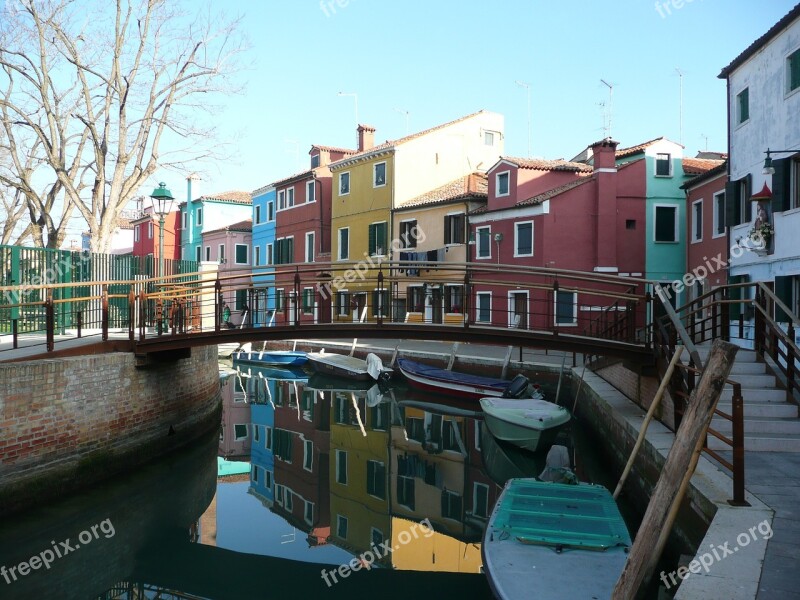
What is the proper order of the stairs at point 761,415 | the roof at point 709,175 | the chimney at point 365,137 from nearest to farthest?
1. the stairs at point 761,415
2. the roof at point 709,175
3. the chimney at point 365,137

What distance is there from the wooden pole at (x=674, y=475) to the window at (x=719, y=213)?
1661cm

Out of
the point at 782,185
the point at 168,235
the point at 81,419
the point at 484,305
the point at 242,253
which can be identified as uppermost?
the point at 168,235

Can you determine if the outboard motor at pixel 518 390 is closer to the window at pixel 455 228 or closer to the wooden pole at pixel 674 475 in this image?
the wooden pole at pixel 674 475

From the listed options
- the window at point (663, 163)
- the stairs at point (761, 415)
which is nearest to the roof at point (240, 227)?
the window at point (663, 163)

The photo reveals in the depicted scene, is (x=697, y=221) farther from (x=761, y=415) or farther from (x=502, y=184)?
(x=761, y=415)

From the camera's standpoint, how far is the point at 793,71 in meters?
15.4

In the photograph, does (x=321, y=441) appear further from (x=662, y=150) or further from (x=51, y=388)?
(x=662, y=150)

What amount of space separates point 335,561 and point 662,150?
2239 cm

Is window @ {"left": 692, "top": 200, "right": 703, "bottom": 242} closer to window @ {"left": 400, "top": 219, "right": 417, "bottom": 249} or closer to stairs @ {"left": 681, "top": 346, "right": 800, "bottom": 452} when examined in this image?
window @ {"left": 400, "top": 219, "right": 417, "bottom": 249}

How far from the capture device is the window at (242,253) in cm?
4584

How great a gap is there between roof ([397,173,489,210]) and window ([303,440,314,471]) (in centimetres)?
1613

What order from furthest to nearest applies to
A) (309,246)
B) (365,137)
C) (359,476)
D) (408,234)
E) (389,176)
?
1. (309,246)
2. (365,137)
3. (389,176)
4. (408,234)
5. (359,476)

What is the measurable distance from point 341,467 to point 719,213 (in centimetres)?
1387

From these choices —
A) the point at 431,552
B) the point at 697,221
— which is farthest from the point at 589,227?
the point at 431,552
